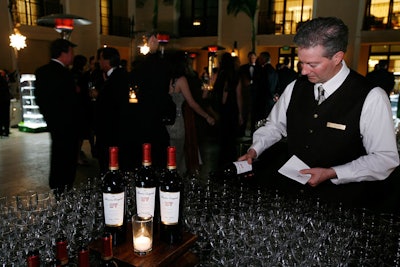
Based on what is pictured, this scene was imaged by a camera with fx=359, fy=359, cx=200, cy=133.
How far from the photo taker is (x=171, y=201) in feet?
4.23

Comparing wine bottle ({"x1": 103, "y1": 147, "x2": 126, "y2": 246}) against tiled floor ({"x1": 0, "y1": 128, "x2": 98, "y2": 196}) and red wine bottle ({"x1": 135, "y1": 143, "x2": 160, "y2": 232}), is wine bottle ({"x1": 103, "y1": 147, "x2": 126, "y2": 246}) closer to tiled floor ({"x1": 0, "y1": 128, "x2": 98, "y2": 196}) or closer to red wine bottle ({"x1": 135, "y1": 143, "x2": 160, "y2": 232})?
red wine bottle ({"x1": 135, "y1": 143, "x2": 160, "y2": 232})

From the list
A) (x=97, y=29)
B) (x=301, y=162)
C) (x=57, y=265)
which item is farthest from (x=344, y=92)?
(x=97, y=29)

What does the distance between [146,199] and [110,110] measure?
273cm

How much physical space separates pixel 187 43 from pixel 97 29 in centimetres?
459

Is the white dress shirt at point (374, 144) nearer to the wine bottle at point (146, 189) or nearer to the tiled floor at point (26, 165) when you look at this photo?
the wine bottle at point (146, 189)

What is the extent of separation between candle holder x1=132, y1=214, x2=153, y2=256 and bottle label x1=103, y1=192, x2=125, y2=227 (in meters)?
0.07

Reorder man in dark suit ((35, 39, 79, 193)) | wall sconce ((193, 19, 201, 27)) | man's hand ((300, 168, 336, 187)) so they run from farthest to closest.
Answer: wall sconce ((193, 19, 201, 27)), man in dark suit ((35, 39, 79, 193)), man's hand ((300, 168, 336, 187))

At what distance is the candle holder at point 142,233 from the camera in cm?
126

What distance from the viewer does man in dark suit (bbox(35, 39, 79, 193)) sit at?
3551 millimetres

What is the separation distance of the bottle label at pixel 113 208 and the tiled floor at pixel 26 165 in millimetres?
3386

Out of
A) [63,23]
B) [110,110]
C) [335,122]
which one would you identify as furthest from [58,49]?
[63,23]

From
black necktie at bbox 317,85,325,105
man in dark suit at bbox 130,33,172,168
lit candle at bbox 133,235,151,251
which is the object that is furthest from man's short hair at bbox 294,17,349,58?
man in dark suit at bbox 130,33,172,168

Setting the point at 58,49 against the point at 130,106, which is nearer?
the point at 130,106

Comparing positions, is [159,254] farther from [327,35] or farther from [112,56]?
[112,56]
